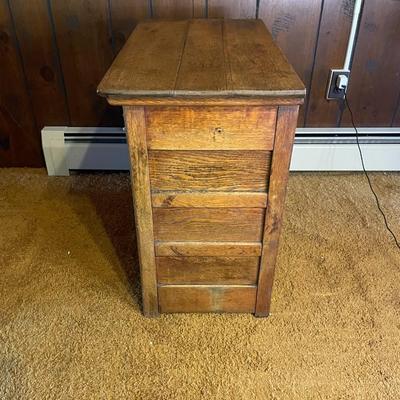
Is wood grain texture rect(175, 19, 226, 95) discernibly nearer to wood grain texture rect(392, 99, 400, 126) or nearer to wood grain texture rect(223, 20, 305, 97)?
wood grain texture rect(223, 20, 305, 97)

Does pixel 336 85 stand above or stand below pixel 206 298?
above

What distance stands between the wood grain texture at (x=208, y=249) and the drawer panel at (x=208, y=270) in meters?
0.02

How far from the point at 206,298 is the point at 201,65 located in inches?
22.8

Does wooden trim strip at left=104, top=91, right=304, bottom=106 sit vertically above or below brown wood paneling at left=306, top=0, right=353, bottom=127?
above

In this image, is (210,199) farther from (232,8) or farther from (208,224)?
(232,8)

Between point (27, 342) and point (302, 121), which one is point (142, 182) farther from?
point (302, 121)

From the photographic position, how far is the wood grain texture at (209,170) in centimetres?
85

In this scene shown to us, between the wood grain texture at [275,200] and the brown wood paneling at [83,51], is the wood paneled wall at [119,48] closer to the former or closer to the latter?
the brown wood paneling at [83,51]

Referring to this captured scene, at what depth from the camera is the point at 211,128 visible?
32.0 inches

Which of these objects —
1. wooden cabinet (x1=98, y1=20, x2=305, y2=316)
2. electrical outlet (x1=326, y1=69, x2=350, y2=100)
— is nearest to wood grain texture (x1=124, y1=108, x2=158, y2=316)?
wooden cabinet (x1=98, y1=20, x2=305, y2=316)

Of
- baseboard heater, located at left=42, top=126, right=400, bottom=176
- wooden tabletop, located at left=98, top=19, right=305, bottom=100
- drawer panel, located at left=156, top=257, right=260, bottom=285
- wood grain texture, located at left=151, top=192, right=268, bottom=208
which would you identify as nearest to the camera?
wooden tabletop, located at left=98, top=19, right=305, bottom=100

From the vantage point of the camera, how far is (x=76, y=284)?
119cm

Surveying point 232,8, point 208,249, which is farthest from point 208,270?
point 232,8

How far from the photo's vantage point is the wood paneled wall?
141cm
